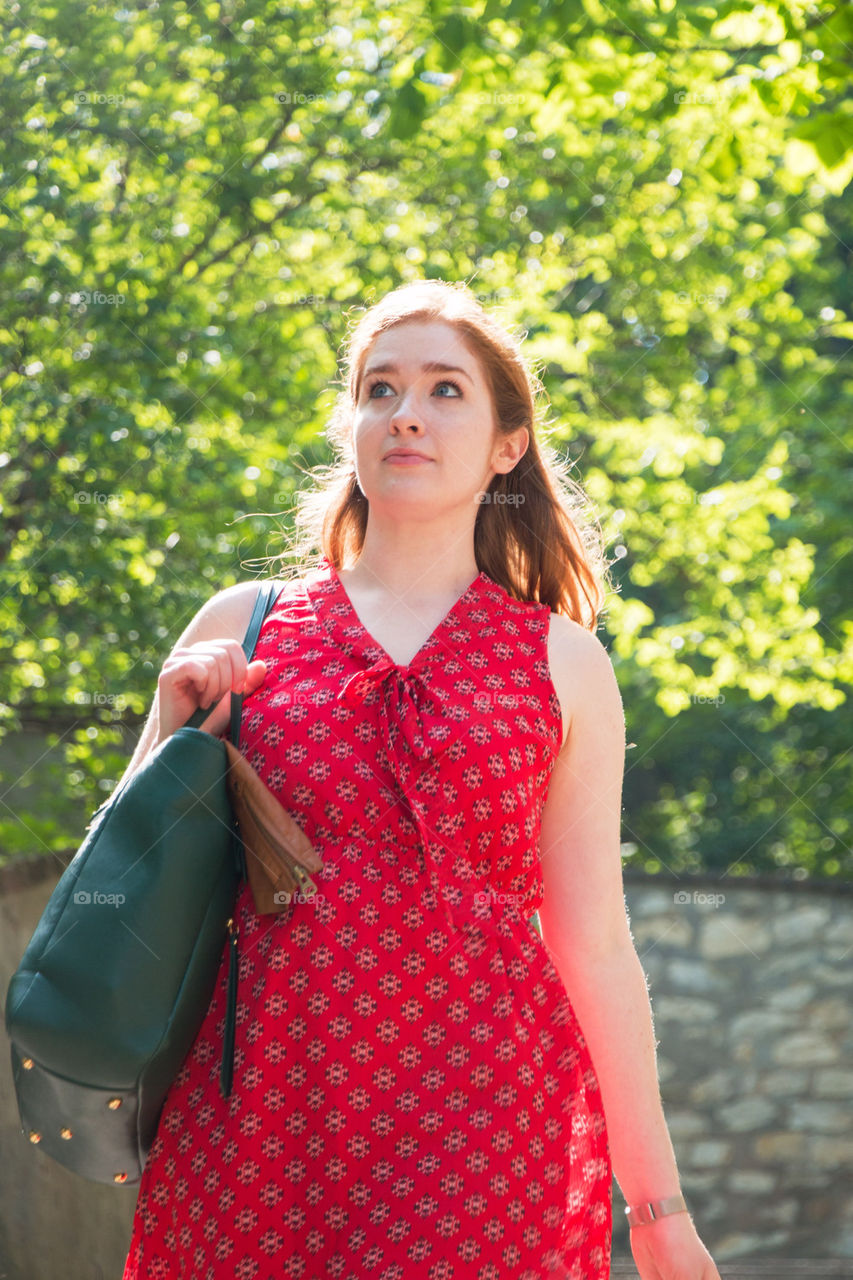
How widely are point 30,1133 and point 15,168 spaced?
3.26 m

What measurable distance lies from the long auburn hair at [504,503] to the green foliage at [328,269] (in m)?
1.24

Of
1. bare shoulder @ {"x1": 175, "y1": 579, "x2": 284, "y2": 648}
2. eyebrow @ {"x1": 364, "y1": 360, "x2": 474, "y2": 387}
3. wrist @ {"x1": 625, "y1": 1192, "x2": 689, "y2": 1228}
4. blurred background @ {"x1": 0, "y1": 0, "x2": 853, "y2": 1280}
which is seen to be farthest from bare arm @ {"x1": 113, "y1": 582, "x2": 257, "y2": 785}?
blurred background @ {"x1": 0, "y1": 0, "x2": 853, "y2": 1280}

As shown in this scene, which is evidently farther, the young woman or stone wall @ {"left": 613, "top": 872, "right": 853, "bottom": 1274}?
stone wall @ {"left": 613, "top": 872, "right": 853, "bottom": 1274}

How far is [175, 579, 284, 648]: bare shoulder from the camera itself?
1712mm

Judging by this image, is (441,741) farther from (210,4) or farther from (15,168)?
(210,4)

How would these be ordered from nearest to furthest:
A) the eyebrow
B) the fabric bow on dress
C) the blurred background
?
the fabric bow on dress → the eyebrow → the blurred background

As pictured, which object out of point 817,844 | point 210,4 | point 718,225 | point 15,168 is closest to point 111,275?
point 15,168

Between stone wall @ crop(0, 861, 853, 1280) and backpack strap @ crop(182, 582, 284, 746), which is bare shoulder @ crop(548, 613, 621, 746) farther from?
stone wall @ crop(0, 861, 853, 1280)

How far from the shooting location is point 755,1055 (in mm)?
5016

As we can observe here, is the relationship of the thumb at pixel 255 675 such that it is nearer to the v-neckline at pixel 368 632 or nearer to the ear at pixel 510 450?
the v-neckline at pixel 368 632

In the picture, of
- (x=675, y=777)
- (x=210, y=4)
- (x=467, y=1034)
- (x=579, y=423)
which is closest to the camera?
(x=467, y=1034)

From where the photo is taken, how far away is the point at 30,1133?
140 centimetres

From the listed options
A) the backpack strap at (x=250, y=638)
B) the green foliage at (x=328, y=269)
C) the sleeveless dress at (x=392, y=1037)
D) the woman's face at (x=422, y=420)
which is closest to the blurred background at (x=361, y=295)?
the green foliage at (x=328, y=269)

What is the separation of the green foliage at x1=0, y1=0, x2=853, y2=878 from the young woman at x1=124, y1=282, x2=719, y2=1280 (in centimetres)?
149
